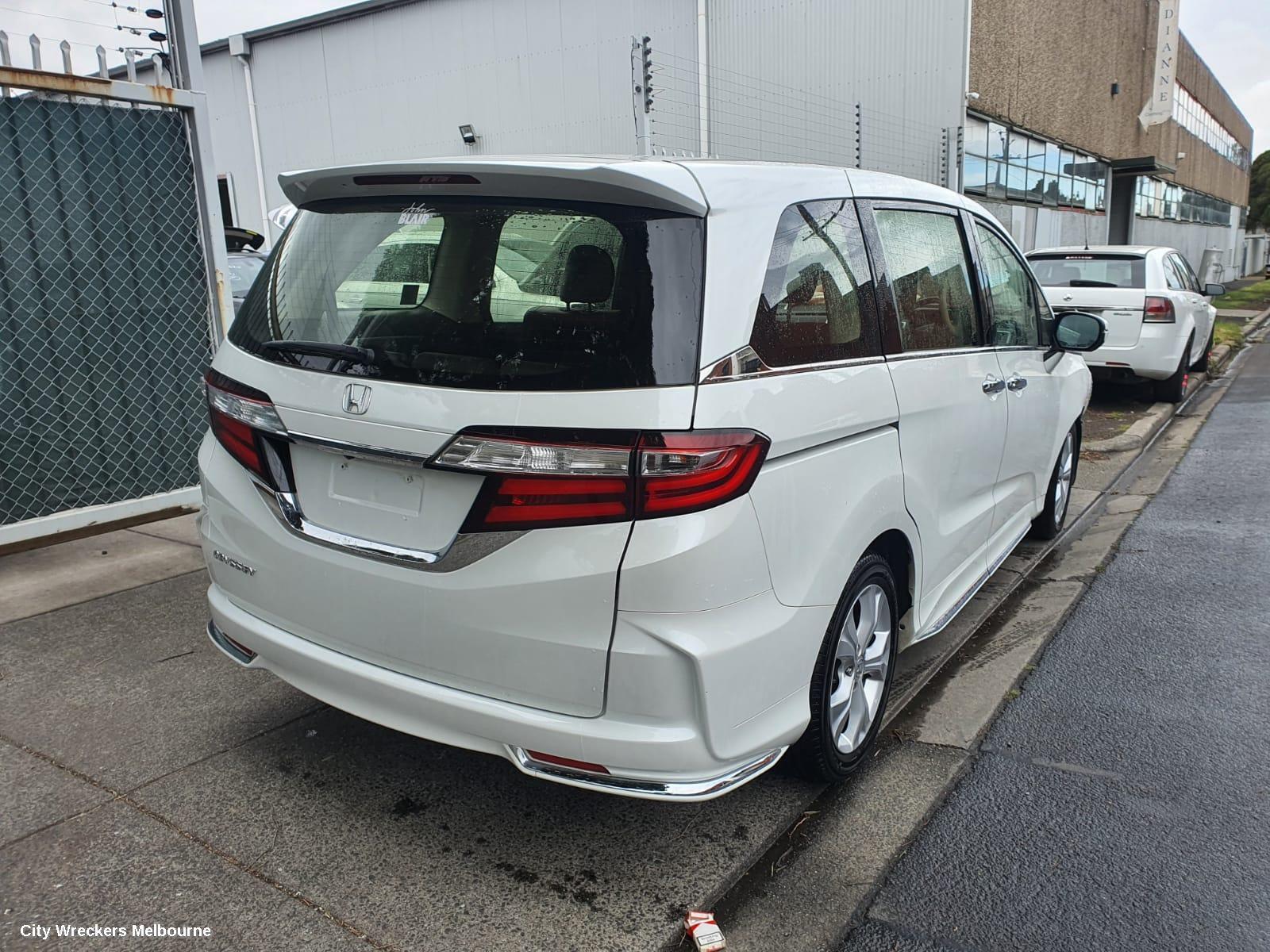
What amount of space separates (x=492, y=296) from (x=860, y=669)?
1.61 m

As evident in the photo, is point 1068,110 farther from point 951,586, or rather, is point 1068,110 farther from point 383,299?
point 383,299

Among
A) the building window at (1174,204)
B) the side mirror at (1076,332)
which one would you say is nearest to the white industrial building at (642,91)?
the side mirror at (1076,332)

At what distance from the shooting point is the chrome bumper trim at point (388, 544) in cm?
223

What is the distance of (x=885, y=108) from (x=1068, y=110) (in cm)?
808

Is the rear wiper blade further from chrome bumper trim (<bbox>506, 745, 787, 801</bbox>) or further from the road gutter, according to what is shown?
the road gutter

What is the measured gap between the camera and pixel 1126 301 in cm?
957

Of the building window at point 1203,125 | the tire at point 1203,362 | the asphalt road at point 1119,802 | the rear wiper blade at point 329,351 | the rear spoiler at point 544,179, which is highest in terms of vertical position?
the building window at point 1203,125

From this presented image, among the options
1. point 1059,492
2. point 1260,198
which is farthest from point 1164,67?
point 1260,198

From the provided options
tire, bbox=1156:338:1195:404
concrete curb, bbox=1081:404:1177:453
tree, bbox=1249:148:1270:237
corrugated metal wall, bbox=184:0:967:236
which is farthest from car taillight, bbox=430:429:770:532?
tree, bbox=1249:148:1270:237

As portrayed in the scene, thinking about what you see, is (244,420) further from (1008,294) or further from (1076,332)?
(1076,332)

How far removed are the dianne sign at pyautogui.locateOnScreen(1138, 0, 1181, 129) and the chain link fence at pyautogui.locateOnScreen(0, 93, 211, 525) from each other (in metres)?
30.6

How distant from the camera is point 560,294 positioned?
7.60 feet

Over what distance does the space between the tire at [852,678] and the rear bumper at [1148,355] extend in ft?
25.4

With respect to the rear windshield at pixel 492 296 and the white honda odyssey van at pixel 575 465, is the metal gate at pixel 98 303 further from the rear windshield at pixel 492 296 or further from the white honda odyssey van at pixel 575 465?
the rear windshield at pixel 492 296
